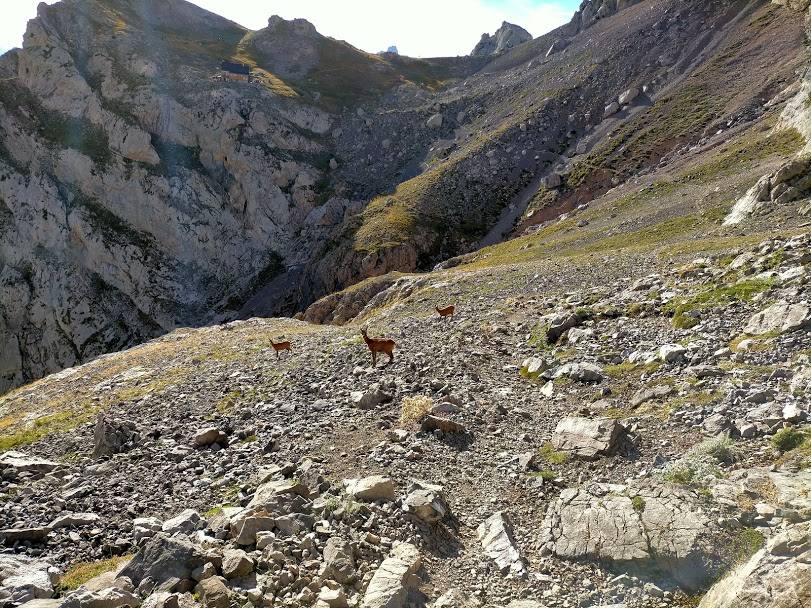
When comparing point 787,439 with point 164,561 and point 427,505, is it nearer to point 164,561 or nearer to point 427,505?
point 427,505

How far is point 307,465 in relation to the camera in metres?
13.1

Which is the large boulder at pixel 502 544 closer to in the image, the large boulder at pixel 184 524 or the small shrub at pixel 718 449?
the small shrub at pixel 718 449

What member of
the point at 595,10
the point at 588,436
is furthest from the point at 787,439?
the point at 595,10

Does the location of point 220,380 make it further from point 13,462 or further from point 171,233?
point 171,233

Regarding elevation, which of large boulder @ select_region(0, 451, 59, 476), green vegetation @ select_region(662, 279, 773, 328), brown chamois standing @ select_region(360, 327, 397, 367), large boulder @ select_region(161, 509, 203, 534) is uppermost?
large boulder @ select_region(0, 451, 59, 476)

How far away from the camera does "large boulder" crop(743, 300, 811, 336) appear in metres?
14.5

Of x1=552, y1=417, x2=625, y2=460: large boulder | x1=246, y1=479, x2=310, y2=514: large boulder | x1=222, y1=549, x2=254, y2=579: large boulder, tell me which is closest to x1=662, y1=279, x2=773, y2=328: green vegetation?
x1=552, y1=417, x2=625, y2=460: large boulder

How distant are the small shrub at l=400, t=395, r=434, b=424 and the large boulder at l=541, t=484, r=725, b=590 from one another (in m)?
5.40

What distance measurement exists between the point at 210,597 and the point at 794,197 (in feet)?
152

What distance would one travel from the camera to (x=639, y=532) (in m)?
8.81

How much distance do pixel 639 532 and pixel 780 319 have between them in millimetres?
10139

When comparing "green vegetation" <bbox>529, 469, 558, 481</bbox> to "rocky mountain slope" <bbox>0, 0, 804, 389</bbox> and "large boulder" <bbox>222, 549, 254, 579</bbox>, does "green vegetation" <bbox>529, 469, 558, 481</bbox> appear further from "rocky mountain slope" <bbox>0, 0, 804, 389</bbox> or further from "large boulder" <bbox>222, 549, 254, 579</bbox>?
"rocky mountain slope" <bbox>0, 0, 804, 389</bbox>

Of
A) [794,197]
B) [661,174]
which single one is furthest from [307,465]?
[661,174]

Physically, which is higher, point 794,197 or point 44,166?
point 44,166
